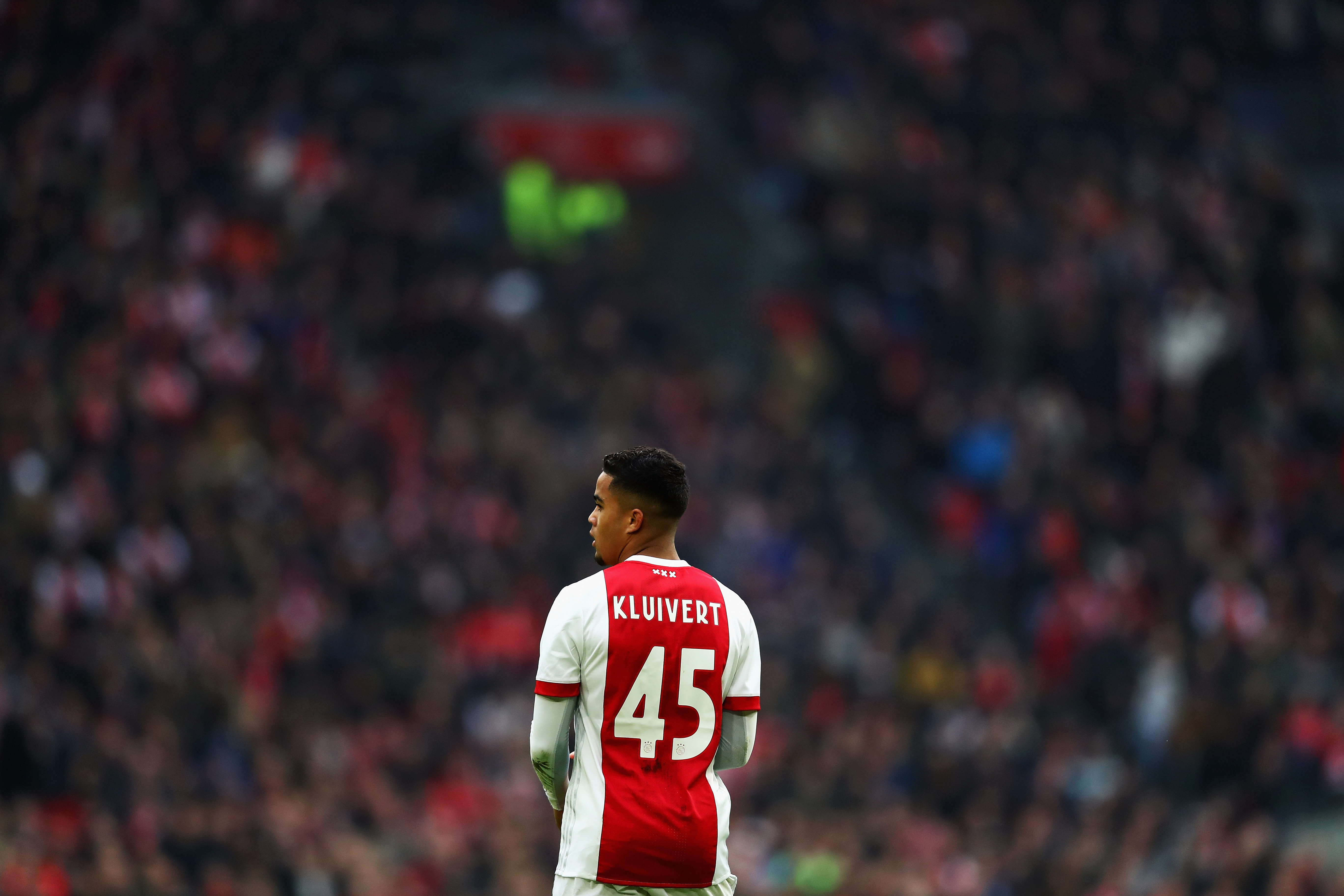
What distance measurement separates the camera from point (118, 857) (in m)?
13.1

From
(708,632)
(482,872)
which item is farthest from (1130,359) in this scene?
(708,632)

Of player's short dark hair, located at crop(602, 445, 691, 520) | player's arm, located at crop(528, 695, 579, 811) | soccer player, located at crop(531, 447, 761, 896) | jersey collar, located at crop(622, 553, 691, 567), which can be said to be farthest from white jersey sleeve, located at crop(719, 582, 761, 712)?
player's arm, located at crop(528, 695, 579, 811)

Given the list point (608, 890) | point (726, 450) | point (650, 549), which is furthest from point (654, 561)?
point (726, 450)

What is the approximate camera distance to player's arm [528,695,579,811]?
17.1 feet

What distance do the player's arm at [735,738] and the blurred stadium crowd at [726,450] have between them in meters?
8.61

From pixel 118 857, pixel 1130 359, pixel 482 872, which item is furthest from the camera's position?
pixel 1130 359

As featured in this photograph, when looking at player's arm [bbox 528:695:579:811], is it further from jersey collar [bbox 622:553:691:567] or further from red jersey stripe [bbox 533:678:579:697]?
jersey collar [bbox 622:553:691:567]

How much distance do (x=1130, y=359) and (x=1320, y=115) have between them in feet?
20.5

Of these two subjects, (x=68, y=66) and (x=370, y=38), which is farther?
(x=370, y=38)

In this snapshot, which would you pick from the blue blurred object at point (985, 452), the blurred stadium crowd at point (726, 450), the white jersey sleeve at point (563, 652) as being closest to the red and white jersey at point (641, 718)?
the white jersey sleeve at point (563, 652)

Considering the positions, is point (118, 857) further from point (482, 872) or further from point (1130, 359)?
point (1130, 359)

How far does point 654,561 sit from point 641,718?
0.45m

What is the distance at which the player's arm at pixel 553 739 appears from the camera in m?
5.23

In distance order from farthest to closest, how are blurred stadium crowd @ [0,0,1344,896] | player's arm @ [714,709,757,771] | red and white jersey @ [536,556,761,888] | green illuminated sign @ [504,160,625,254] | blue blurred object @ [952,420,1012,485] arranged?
green illuminated sign @ [504,160,625,254]
blue blurred object @ [952,420,1012,485]
blurred stadium crowd @ [0,0,1344,896]
player's arm @ [714,709,757,771]
red and white jersey @ [536,556,761,888]
